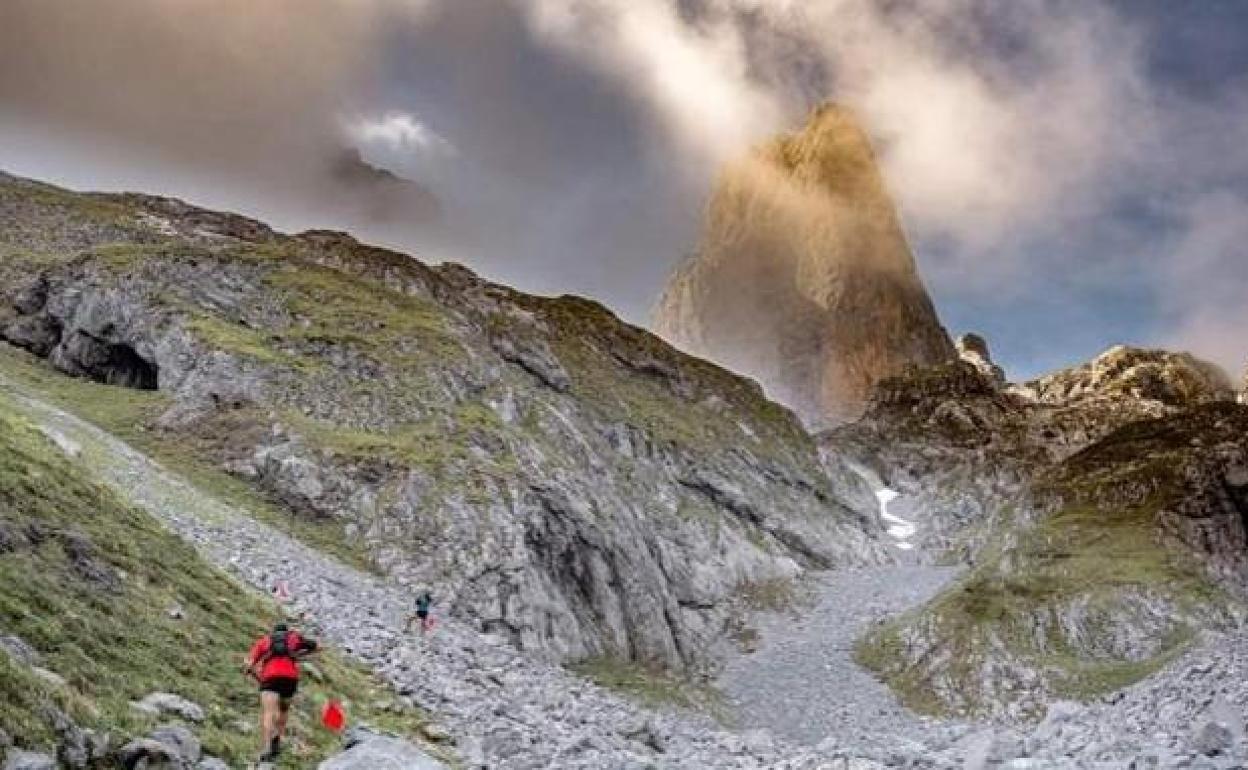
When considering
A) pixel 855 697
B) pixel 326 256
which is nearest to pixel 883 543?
pixel 855 697

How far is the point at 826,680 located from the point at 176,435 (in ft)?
216

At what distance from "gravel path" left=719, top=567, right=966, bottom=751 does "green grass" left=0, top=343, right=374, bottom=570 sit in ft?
112

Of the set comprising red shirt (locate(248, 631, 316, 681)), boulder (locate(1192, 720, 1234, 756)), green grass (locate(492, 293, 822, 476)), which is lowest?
red shirt (locate(248, 631, 316, 681))

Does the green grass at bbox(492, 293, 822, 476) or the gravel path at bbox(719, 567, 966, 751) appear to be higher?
the green grass at bbox(492, 293, 822, 476)

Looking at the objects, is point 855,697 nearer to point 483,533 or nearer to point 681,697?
point 681,697

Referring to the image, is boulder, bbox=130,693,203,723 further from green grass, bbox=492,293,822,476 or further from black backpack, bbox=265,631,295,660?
green grass, bbox=492,293,822,476

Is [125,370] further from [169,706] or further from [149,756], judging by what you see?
[149,756]

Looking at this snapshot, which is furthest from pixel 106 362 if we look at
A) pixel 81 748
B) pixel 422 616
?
pixel 81 748

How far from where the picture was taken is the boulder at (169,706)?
19.1 m

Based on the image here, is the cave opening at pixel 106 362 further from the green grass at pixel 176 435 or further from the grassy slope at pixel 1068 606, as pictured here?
the grassy slope at pixel 1068 606

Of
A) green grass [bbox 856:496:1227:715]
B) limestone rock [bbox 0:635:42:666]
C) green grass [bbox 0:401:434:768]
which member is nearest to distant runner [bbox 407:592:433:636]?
green grass [bbox 0:401:434:768]

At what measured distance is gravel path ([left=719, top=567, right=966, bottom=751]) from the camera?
7681 centimetres

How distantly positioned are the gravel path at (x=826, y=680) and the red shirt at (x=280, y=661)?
2667 centimetres

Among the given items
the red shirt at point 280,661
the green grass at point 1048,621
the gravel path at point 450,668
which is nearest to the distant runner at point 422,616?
the gravel path at point 450,668
